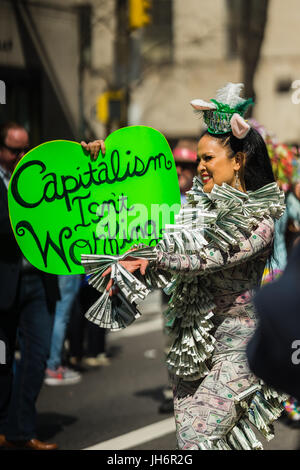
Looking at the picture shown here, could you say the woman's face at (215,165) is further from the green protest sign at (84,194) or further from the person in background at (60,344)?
the person in background at (60,344)

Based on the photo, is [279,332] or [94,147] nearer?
[279,332]

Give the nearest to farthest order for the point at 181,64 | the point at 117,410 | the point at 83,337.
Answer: the point at 117,410, the point at 83,337, the point at 181,64

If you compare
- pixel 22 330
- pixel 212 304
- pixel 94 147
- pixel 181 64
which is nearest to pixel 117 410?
pixel 22 330

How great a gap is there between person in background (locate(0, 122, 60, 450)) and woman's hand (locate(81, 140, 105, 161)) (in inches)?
50.0

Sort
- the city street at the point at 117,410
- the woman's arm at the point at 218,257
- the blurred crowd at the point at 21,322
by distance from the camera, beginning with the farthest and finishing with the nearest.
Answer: the city street at the point at 117,410
the blurred crowd at the point at 21,322
the woman's arm at the point at 218,257

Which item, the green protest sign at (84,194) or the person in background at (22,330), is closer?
the green protest sign at (84,194)

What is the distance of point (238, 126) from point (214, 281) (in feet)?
2.19

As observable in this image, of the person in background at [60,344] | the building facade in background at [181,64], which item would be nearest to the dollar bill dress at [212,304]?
the person in background at [60,344]

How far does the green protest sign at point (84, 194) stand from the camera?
4.11 meters

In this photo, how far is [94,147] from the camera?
13.7ft

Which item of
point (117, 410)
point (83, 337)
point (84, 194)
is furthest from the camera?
point (83, 337)

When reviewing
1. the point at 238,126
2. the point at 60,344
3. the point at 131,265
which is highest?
the point at 238,126

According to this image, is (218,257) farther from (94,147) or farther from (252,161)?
(94,147)

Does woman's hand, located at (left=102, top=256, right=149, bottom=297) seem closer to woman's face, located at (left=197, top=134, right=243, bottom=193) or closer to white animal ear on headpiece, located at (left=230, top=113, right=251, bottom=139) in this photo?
woman's face, located at (left=197, top=134, right=243, bottom=193)
